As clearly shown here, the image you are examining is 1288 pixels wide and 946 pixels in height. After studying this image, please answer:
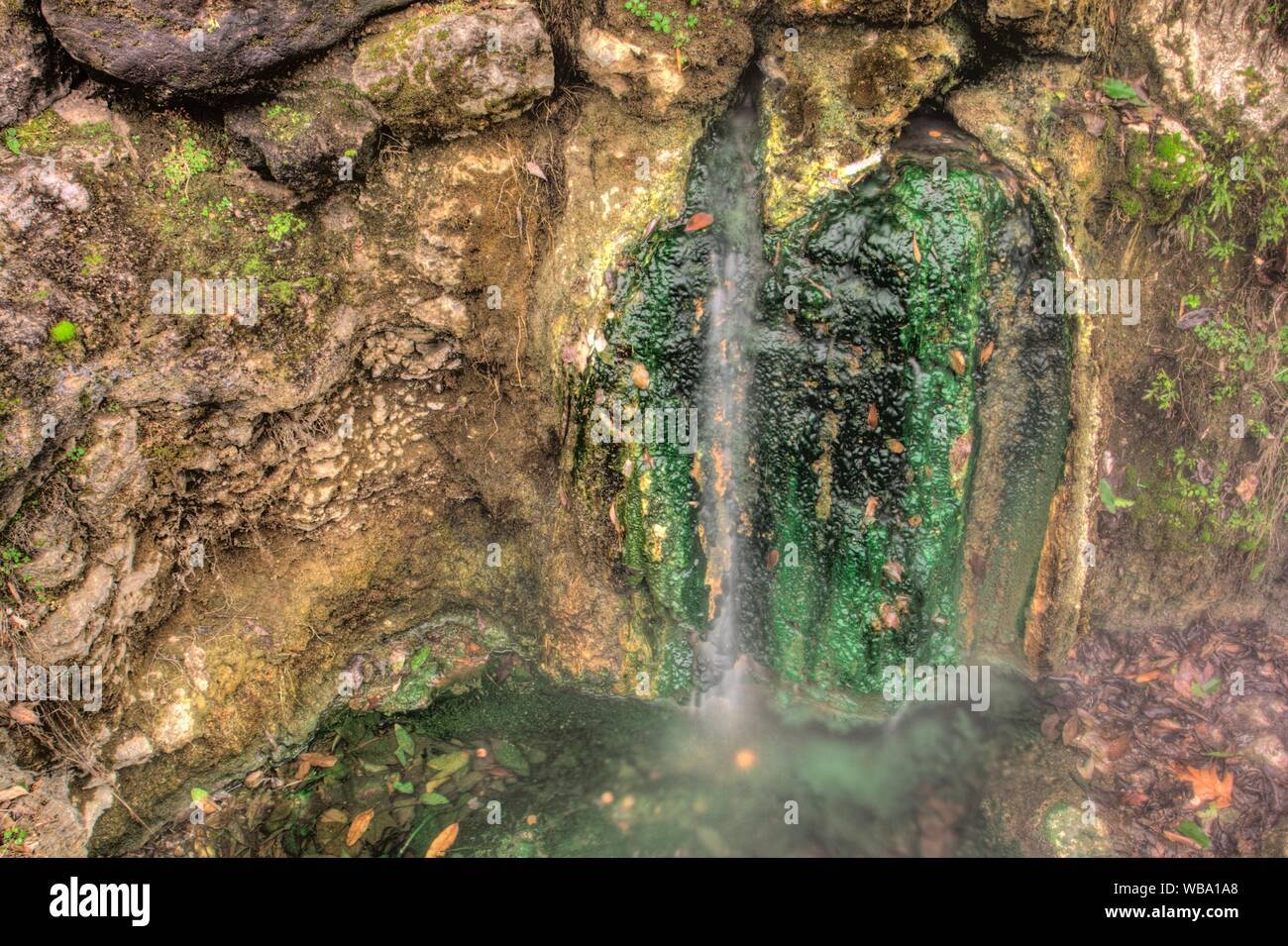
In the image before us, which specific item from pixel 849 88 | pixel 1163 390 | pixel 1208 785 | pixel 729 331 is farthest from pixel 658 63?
pixel 1208 785

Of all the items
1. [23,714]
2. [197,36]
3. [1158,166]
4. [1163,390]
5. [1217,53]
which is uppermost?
[1217,53]

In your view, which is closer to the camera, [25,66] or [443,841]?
[25,66]

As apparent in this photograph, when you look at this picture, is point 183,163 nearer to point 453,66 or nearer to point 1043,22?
point 453,66

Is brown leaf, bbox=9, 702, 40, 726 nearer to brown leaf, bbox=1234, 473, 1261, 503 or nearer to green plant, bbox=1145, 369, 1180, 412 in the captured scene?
green plant, bbox=1145, 369, 1180, 412

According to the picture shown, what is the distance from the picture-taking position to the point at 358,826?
4.11m

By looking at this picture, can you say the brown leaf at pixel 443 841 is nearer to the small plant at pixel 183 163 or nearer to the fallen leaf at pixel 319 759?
the fallen leaf at pixel 319 759

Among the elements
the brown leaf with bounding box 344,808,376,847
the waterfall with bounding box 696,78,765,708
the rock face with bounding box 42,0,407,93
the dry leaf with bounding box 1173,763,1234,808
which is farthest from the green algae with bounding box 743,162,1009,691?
the brown leaf with bounding box 344,808,376,847

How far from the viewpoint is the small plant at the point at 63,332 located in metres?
3.16

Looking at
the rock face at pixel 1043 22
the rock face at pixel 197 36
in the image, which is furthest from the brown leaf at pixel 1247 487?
the rock face at pixel 197 36

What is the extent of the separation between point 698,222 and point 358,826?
3378mm

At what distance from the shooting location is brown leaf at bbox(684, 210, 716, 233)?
12.0 feet

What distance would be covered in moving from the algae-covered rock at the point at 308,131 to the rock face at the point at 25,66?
0.57 metres

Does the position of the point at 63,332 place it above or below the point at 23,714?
above

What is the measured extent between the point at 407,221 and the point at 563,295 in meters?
0.78
